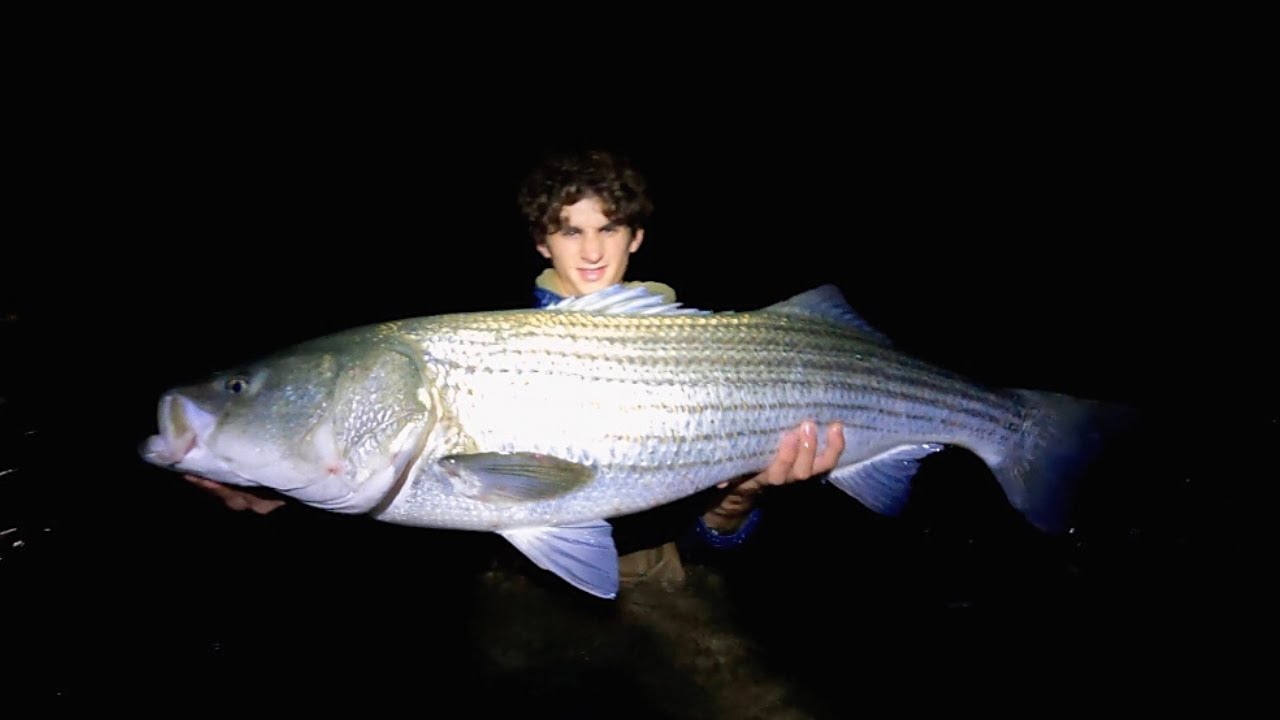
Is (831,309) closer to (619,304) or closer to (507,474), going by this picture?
(619,304)

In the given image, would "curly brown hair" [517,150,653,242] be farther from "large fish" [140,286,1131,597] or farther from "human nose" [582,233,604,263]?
"large fish" [140,286,1131,597]

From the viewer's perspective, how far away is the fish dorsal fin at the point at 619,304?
1.67m

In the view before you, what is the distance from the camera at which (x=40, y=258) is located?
369 inches

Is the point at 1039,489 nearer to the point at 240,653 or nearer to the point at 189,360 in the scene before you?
the point at 240,653

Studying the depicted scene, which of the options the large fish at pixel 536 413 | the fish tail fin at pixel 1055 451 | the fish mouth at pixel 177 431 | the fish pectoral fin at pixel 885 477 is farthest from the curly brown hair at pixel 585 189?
the fish tail fin at pixel 1055 451

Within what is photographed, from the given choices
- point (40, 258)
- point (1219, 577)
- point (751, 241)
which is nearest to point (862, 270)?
point (751, 241)

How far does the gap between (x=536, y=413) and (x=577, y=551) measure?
1.23ft

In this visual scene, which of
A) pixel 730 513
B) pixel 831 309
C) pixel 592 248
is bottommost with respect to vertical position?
pixel 730 513

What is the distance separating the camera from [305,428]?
142 cm

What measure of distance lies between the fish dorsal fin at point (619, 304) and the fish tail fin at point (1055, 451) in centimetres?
120

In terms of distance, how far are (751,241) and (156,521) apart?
11.5 metres

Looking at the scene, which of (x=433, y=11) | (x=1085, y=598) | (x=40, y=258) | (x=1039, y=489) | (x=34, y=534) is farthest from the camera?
(x=433, y=11)

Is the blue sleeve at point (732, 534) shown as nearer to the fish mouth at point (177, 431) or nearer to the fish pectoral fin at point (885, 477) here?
the fish pectoral fin at point (885, 477)

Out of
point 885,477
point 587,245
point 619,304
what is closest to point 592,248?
point 587,245
